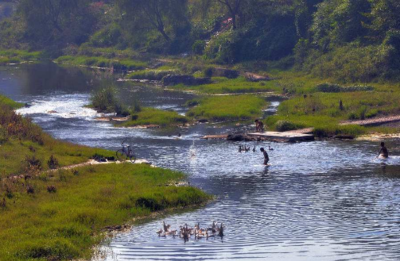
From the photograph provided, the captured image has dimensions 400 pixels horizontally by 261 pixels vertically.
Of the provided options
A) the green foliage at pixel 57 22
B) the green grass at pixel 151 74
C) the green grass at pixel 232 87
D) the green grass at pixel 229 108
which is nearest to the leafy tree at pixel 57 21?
the green foliage at pixel 57 22

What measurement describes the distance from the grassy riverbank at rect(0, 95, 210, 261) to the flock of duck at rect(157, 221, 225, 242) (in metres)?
2.09

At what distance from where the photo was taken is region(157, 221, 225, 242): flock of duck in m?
23.8

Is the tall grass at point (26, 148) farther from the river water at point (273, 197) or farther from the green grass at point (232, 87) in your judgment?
the green grass at point (232, 87)

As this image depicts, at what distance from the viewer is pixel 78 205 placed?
26.0 meters

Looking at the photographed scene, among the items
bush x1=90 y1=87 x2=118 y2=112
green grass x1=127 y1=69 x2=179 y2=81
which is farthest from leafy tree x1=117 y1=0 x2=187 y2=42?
bush x1=90 y1=87 x2=118 y2=112

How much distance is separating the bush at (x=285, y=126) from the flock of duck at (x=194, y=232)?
22.2m

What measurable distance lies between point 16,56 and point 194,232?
9494 centimetres

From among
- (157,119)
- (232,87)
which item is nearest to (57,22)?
(232,87)

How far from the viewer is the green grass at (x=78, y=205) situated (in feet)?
71.2

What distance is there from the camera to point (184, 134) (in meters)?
47.7

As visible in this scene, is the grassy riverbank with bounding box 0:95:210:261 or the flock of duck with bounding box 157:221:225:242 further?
the flock of duck with bounding box 157:221:225:242

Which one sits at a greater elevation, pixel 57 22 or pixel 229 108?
pixel 57 22

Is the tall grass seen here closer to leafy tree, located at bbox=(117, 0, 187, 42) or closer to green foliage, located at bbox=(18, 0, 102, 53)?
leafy tree, located at bbox=(117, 0, 187, 42)

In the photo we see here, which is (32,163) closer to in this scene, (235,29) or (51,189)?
(51,189)
